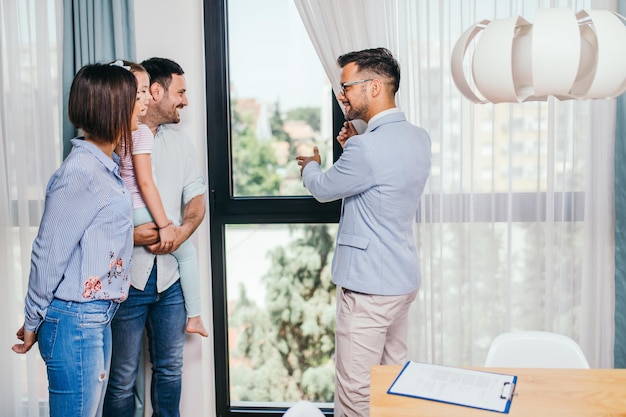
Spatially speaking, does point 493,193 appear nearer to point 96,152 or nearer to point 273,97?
point 273,97

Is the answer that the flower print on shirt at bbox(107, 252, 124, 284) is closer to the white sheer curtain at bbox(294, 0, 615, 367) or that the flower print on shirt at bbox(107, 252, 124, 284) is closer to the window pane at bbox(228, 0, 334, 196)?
the window pane at bbox(228, 0, 334, 196)

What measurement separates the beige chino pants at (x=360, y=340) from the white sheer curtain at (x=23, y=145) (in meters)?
1.38

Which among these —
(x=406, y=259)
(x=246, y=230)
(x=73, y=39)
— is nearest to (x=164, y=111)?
(x=73, y=39)

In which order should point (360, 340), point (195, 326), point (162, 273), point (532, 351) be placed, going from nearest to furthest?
1. point (532, 351)
2. point (360, 340)
3. point (162, 273)
4. point (195, 326)

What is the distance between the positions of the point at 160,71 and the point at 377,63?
2.78 ft

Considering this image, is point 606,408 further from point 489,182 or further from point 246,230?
point 246,230

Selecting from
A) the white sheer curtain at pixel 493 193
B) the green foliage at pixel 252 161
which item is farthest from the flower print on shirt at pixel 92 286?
the white sheer curtain at pixel 493 193

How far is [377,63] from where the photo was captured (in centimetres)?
251

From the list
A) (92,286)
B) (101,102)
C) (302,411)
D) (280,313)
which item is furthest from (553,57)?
(280,313)

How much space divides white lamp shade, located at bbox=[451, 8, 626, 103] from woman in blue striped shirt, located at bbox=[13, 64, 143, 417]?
1.11 meters

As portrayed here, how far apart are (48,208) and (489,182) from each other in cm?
174

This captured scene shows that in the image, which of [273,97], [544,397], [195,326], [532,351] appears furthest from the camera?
[273,97]

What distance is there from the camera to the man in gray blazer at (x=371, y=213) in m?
2.44

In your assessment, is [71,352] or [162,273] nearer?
[71,352]
